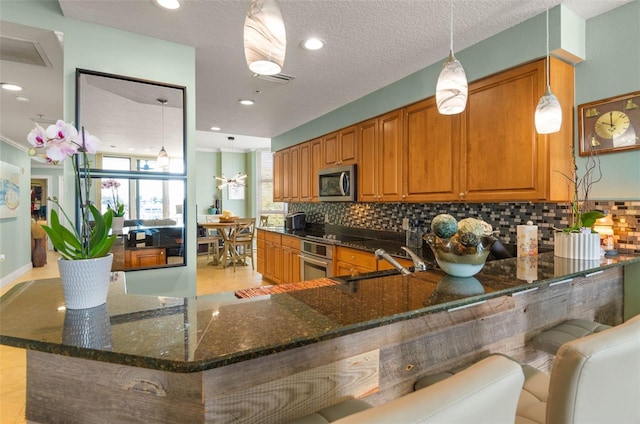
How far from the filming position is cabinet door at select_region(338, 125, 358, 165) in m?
3.78

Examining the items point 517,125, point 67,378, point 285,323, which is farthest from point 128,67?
point 517,125

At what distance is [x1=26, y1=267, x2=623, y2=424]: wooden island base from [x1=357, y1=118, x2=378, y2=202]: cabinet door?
2.23 meters

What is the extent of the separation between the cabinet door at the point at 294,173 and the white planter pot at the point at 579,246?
11.7 feet

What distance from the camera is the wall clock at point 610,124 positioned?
193 centimetres

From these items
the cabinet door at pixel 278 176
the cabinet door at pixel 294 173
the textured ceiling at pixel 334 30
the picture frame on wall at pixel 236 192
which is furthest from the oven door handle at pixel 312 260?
the picture frame on wall at pixel 236 192

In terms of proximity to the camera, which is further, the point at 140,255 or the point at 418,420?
the point at 140,255

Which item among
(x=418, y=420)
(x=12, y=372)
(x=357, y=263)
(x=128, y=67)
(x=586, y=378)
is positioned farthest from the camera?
(x=357, y=263)

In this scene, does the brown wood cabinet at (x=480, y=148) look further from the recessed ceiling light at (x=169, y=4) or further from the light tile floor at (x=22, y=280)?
the light tile floor at (x=22, y=280)

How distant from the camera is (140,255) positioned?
2.32 metres

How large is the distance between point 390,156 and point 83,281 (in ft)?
9.12

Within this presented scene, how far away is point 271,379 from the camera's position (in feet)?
2.79

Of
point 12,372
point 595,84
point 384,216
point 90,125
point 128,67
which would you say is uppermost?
point 128,67

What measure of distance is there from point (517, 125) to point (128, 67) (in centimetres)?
265

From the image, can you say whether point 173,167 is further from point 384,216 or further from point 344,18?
point 384,216
